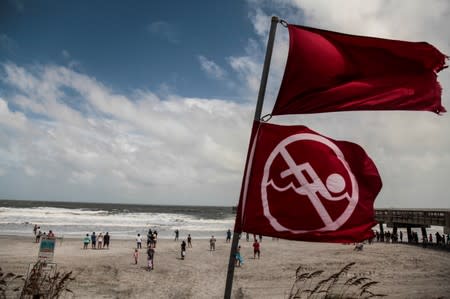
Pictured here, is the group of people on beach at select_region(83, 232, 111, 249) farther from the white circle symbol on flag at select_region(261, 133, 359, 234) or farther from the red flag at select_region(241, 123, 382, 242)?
the white circle symbol on flag at select_region(261, 133, 359, 234)

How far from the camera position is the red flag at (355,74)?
5.02 m

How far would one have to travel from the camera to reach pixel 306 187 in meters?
4.80

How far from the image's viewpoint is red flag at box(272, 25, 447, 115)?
198 inches

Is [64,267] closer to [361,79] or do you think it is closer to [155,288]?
[155,288]

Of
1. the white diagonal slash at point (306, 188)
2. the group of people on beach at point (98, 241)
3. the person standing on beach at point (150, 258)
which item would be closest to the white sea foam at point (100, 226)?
the group of people on beach at point (98, 241)

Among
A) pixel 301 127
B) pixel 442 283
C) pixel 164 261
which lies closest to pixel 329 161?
pixel 301 127

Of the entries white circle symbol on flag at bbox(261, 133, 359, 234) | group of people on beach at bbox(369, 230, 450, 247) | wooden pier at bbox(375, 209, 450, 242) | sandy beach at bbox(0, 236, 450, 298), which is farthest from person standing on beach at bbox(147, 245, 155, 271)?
group of people on beach at bbox(369, 230, 450, 247)

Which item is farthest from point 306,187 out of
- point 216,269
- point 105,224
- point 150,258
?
point 105,224

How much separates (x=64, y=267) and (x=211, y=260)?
1015 centimetres

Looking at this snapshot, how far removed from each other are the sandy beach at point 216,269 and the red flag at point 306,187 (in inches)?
446

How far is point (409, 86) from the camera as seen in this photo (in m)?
5.13

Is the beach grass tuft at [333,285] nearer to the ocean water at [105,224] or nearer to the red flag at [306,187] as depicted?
the red flag at [306,187]

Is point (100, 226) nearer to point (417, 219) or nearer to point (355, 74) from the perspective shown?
point (417, 219)

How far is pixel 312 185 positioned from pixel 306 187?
9 cm
